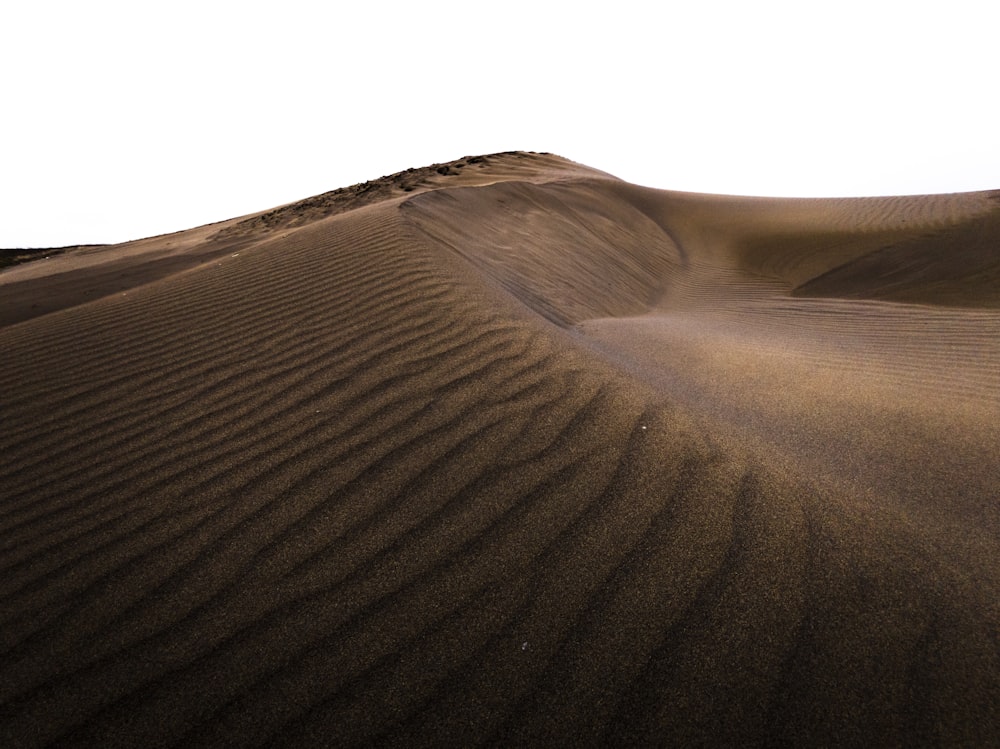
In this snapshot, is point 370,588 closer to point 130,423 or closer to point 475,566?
point 475,566

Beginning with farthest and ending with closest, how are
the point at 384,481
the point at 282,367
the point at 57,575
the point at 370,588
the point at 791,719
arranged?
the point at 282,367 → the point at 384,481 → the point at 57,575 → the point at 370,588 → the point at 791,719

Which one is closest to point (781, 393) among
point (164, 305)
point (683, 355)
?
point (683, 355)

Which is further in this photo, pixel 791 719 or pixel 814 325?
pixel 814 325

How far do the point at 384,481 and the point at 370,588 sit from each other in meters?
0.49

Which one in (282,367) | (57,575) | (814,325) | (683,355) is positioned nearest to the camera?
(57,575)

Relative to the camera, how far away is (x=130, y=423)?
264 cm

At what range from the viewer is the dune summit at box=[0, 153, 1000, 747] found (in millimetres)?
1386

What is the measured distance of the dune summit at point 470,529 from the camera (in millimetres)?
1386

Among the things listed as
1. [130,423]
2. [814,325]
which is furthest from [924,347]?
[130,423]

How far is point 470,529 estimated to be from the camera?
6.13 ft

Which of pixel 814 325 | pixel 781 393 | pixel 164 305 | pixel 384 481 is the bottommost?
pixel 814 325

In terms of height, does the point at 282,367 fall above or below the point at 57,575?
above

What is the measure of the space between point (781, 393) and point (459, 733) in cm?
270

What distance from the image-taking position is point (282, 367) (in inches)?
116
